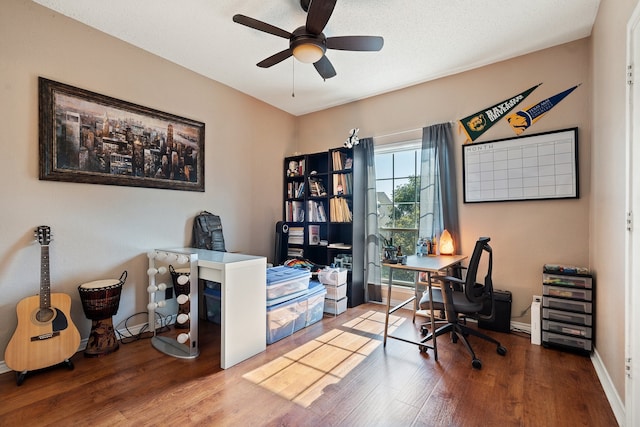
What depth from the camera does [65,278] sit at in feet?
7.80

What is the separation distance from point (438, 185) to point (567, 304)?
1574mm

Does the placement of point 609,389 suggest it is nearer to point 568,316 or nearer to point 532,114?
point 568,316

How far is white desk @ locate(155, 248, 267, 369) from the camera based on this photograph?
7.15ft

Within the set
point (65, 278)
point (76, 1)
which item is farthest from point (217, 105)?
point (65, 278)

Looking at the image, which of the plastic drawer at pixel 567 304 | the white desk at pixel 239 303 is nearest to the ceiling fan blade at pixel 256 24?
the white desk at pixel 239 303

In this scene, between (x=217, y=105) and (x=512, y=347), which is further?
(x=217, y=105)

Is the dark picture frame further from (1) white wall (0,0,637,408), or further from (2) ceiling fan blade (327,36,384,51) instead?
(2) ceiling fan blade (327,36,384,51)

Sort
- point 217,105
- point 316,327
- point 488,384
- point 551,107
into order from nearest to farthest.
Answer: point 488,384
point 551,107
point 316,327
point 217,105

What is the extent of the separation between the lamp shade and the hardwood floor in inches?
36.7

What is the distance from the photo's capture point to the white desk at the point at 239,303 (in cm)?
218

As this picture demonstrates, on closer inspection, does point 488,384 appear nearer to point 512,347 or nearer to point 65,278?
point 512,347

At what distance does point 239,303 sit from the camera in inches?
89.2

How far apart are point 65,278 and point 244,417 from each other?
1926mm

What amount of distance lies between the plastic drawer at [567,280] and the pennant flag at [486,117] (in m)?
1.55
